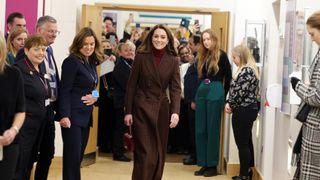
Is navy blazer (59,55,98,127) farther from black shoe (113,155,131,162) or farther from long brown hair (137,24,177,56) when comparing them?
black shoe (113,155,131,162)

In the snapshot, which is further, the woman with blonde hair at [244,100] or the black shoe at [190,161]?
the black shoe at [190,161]

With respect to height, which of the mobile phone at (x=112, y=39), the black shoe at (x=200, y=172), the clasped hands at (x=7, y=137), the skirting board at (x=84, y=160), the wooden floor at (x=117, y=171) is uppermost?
the mobile phone at (x=112, y=39)

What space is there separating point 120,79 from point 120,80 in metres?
0.01

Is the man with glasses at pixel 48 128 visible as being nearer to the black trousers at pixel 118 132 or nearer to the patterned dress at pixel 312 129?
the patterned dress at pixel 312 129

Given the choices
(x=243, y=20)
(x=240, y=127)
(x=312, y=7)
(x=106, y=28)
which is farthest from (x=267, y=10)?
(x=106, y=28)

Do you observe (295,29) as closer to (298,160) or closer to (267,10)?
(298,160)

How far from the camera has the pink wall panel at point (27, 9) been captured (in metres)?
5.92

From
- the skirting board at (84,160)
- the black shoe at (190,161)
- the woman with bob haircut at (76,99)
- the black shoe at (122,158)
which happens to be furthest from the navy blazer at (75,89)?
the black shoe at (190,161)

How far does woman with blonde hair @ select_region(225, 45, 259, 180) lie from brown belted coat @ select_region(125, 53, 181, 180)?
1.21m

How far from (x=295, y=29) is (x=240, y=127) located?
1664mm

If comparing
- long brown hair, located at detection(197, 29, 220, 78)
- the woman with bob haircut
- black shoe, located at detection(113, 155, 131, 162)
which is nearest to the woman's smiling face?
the woman with bob haircut

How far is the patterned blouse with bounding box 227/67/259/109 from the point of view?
19.5ft

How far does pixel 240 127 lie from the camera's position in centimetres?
597

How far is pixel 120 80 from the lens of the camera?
7.30 metres
